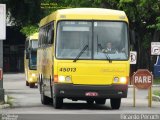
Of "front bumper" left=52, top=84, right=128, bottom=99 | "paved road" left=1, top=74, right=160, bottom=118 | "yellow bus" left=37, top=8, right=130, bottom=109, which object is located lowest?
"paved road" left=1, top=74, right=160, bottom=118

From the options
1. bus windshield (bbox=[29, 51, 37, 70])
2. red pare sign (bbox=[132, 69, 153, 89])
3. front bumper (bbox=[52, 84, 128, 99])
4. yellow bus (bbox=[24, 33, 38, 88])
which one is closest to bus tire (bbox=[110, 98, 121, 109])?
front bumper (bbox=[52, 84, 128, 99])

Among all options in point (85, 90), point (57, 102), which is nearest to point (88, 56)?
point (85, 90)

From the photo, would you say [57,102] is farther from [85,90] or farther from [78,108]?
[85,90]

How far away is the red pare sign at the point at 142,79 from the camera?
25.6 meters

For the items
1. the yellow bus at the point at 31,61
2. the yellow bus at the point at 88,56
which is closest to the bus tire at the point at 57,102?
the yellow bus at the point at 88,56

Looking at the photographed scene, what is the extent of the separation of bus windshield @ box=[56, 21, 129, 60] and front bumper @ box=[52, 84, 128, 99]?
949 mm

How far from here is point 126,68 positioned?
76.7 feet

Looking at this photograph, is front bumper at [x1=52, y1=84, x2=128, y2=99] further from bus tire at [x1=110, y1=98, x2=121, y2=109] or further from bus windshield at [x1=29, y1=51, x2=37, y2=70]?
bus windshield at [x1=29, y1=51, x2=37, y2=70]

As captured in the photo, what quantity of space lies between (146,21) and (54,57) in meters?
35.3

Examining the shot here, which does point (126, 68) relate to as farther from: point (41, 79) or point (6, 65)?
point (6, 65)

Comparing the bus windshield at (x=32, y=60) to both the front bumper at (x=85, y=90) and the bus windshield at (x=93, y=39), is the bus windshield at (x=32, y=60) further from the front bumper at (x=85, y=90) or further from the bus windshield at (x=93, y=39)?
the front bumper at (x=85, y=90)

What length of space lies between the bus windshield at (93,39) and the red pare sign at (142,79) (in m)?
2.19

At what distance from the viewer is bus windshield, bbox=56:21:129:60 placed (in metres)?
23.4

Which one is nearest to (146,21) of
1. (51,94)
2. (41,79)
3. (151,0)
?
(151,0)
